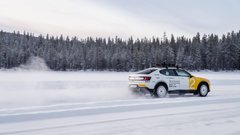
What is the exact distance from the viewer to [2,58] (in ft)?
366

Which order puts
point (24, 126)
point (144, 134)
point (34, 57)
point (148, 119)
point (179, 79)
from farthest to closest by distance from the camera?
point (34, 57), point (179, 79), point (148, 119), point (24, 126), point (144, 134)

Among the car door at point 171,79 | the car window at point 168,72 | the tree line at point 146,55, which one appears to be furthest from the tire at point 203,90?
the tree line at point 146,55

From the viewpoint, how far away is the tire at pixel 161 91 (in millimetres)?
14067

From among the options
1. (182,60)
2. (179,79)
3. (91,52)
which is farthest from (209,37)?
(179,79)

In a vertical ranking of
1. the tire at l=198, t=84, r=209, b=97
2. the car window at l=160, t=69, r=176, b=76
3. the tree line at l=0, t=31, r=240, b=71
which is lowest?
the tire at l=198, t=84, r=209, b=97

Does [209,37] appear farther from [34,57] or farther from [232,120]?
[232,120]

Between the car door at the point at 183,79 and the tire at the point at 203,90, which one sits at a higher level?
the car door at the point at 183,79

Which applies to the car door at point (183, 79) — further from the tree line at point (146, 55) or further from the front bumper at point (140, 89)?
the tree line at point (146, 55)

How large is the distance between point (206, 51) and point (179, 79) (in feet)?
295

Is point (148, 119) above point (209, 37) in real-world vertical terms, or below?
below

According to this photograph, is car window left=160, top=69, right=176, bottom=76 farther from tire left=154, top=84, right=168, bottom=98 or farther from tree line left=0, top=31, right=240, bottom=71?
tree line left=0, top=31, right=240, bottom=71

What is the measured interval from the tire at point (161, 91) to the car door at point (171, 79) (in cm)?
34

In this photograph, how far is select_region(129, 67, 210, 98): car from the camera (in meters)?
13.9

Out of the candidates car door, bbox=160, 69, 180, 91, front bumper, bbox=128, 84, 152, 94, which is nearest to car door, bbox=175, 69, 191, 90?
car door, bbox=160, 69, 180, 91
